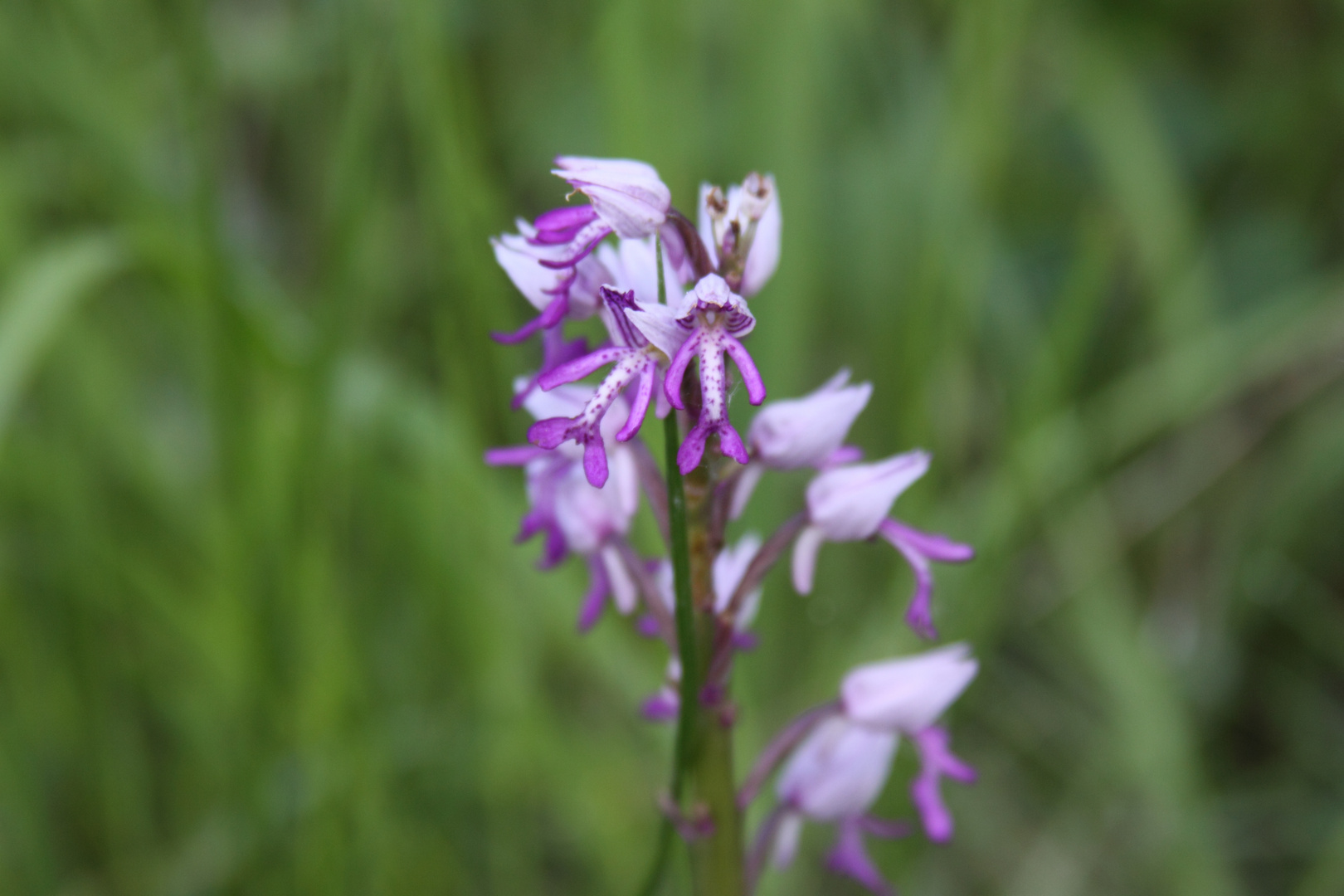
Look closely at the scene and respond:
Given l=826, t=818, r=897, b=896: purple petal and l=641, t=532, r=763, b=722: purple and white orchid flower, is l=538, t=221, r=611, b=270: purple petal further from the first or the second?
l=826, t=818, r=897, b=896: purple petal

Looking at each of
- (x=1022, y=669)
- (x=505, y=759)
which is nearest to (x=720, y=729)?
(x=505, y=759)

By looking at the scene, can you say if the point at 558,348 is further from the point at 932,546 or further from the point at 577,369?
the point at 932,546

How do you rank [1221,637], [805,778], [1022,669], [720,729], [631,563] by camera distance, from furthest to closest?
[1022,669]
[1221,637]
[805,778]
[631,563]
[720,729]

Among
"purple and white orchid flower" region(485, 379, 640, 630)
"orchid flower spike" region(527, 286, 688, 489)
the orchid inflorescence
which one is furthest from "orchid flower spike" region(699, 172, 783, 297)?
"purple and white orchid flower" region(485, 379, 640, 630)

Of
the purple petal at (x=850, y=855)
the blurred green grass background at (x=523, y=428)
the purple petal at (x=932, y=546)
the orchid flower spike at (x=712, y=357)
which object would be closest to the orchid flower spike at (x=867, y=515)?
the purple petal at (x=932, y=546)

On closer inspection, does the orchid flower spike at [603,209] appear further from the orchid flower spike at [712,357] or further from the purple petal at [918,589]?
the purple petal at [918,589]

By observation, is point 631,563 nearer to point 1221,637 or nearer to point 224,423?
point 224,423
